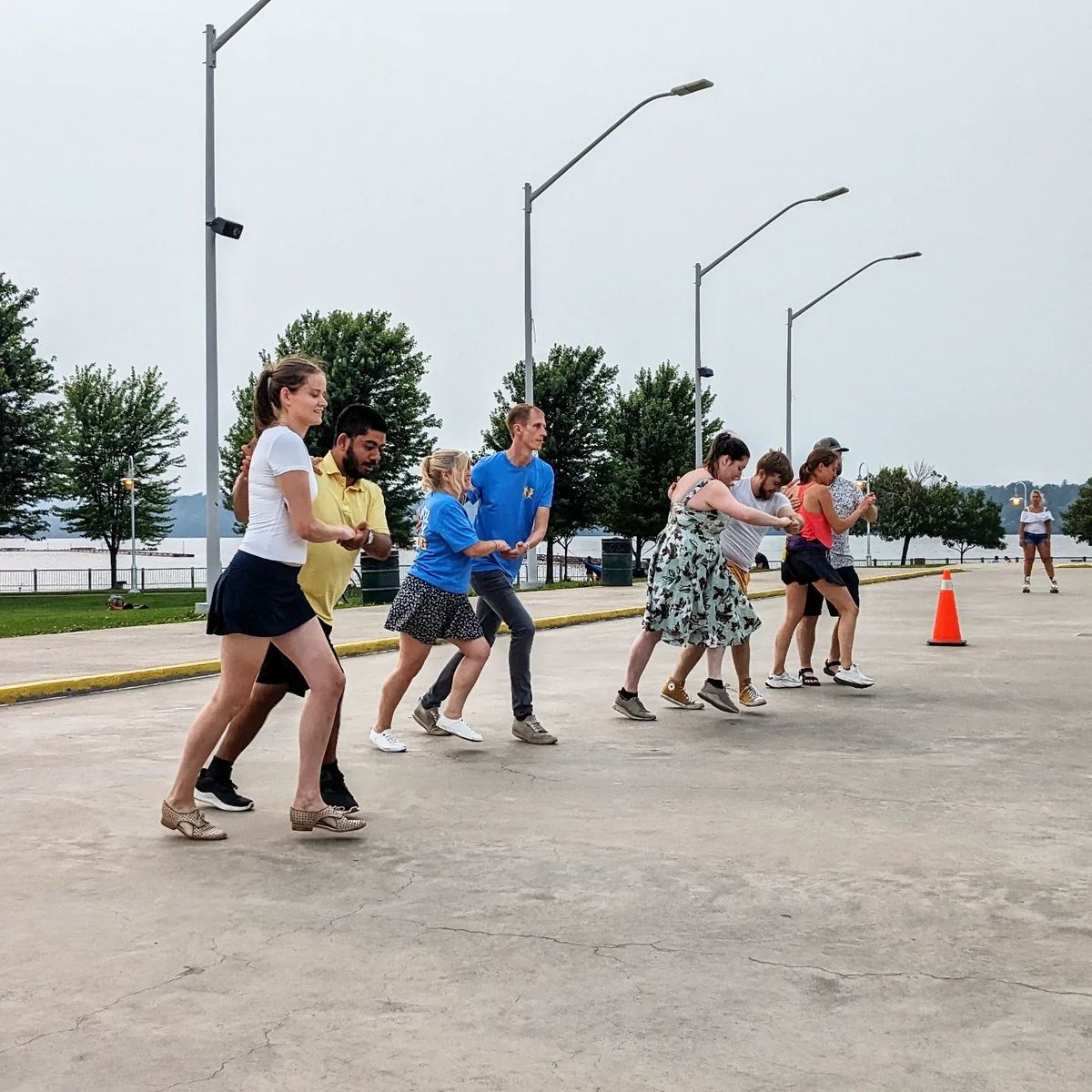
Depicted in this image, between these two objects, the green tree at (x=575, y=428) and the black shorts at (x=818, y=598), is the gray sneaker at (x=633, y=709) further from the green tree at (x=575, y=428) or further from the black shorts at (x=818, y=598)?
the green tree at (x=575, y=428)

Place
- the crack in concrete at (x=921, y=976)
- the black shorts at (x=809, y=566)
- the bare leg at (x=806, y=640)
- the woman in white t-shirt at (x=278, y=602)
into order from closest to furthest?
the crack in concrete at (x=921, y=976) → the woman in white t-shirt at (x=278, y=602) → the black shorts at (x=809, y=566) → the bare leg at (x=806, y=640)

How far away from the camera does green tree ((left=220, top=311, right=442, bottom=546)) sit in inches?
2080

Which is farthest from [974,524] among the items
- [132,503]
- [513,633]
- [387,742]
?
[387,742]

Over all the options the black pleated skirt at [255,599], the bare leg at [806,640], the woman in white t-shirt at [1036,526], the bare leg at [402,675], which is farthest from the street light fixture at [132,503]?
the black pleated skirt at [255,599]

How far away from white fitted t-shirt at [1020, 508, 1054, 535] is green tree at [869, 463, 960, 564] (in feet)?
338

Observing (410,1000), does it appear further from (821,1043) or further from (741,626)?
(741,626)

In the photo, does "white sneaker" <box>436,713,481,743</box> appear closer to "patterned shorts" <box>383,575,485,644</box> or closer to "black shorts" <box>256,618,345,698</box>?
"patterned shorts" <box>383,575,485,644</box>

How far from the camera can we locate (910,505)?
128750 millimetres

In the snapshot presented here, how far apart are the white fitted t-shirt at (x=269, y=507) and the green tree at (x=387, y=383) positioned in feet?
153

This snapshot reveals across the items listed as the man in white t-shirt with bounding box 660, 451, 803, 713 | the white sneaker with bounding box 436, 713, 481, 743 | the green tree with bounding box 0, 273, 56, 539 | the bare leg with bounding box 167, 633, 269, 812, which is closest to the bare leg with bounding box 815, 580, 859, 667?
the man in white t-shirt with bounding box 660, 451, 803, 713

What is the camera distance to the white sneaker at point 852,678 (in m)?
11.1

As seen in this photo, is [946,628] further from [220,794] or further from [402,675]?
[220,794]

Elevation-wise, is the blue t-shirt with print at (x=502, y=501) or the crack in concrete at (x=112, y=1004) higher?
the blue t-shirt with print at (x=502, y=501)

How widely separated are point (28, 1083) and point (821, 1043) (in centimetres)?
187
